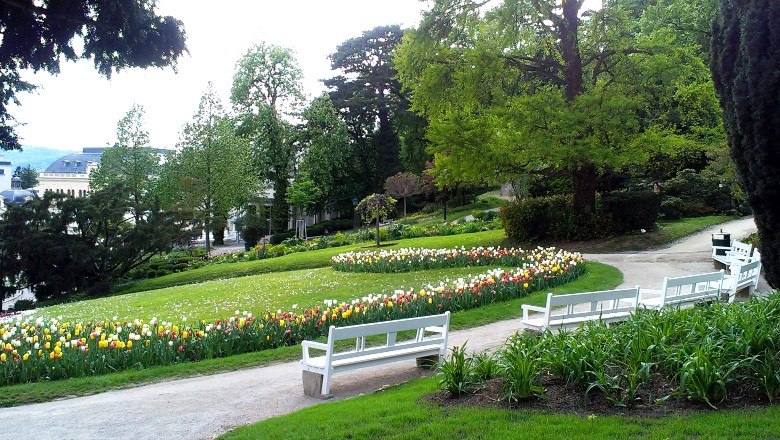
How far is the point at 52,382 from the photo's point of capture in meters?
8.17

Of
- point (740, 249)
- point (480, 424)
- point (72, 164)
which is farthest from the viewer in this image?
point (72, 164)

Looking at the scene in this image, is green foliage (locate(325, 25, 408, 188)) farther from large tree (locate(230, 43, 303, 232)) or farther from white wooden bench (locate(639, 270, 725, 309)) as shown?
white wooden bench (locate(639, 270, 725, 309))

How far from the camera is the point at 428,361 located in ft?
25.9

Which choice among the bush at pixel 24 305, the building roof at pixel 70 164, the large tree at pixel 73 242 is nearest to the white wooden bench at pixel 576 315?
the large tree at pixel 73 242

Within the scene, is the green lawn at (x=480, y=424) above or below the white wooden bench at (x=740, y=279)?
below

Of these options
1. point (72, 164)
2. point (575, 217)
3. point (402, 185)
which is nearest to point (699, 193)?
point (575, 217)

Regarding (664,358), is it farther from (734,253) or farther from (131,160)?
(131,160)

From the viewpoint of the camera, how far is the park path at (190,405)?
593 cm

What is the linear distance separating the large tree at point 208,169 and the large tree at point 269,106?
23.0ft

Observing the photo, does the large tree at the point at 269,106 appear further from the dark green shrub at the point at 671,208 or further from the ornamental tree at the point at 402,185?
the dark green shrub at the point at 671,208

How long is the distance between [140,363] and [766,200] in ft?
28.0

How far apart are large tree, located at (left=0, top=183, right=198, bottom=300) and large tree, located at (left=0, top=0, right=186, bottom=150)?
20.3 meters

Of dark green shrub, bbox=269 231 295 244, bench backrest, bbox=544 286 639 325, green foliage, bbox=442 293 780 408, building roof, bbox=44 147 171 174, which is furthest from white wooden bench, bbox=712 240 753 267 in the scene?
building roof, bbox=44 147 171 174

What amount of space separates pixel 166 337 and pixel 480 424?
19.7 feet
